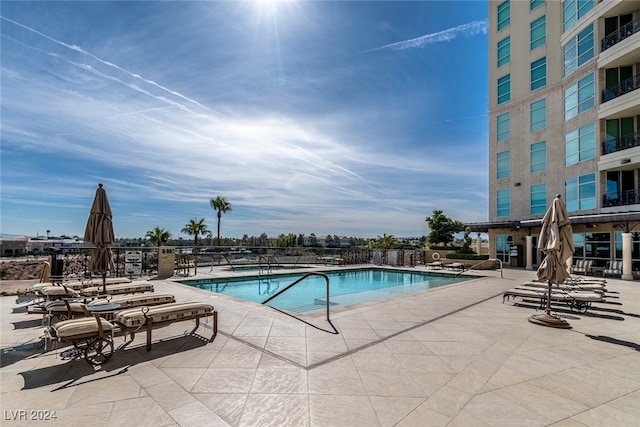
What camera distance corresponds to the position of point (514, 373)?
3545 mm

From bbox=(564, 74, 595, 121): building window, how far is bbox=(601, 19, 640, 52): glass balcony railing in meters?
1.61

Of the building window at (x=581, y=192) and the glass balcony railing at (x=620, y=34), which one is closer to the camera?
the glass balcony railing at (x=620, y=34)

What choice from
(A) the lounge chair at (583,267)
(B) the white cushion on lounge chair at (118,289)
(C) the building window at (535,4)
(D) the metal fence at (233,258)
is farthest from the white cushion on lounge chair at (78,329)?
(C) the building window at (535,4)

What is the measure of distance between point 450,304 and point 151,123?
14.3 m

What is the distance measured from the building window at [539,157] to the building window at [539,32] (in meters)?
Answer: 7.01

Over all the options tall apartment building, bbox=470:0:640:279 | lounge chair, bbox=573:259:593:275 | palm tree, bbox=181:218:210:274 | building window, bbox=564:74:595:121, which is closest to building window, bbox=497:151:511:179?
tall apartment building, bbox=470:0:640:279

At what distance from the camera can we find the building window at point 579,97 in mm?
17234

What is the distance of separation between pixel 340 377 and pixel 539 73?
25.8 m

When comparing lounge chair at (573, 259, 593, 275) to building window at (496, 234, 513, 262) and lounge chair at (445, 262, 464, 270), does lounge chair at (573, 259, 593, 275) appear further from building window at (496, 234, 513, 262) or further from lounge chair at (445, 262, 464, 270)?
building window at (496, 234, 513, 262)

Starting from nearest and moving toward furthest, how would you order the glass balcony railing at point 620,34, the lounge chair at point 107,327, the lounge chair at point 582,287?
1. the lounge chair at point 107,327
2. the lounge chair at point 582,287
3. the glass balcony railing at point 620,34

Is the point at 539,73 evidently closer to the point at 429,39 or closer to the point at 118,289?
the point at 429,39

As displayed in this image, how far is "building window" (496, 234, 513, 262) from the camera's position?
21636 mm

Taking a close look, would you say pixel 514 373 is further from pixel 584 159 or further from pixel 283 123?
pixel 584 159

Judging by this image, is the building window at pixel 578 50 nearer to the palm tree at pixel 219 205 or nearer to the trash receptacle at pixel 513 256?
the trash receptacle at pixel 513 256
